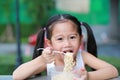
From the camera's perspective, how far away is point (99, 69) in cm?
233

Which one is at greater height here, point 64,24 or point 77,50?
point 64,24

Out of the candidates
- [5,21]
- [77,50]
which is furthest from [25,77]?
[5,21]

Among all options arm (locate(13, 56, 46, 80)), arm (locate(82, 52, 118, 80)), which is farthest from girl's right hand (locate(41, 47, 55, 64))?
arm (locate(82, 52, 118, 80))

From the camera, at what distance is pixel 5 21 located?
1781cm

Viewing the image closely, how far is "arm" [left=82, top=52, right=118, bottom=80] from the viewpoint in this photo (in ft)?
7.18

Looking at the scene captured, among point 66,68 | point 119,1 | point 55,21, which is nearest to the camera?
point 66,68

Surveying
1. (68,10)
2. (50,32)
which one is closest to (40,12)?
(68,10)

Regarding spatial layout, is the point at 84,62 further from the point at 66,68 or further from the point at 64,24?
the point at 66,68

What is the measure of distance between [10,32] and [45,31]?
52.3 feet

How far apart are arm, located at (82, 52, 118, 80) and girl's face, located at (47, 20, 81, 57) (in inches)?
6.5

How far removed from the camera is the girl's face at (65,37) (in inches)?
87.1

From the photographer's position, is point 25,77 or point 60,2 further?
point 60,2

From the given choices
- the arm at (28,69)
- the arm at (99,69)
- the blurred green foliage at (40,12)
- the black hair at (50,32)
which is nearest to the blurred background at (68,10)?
the blurred green foliage at (40,12)

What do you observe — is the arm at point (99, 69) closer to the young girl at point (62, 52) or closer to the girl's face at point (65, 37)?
the young girl at point (62, 52)
